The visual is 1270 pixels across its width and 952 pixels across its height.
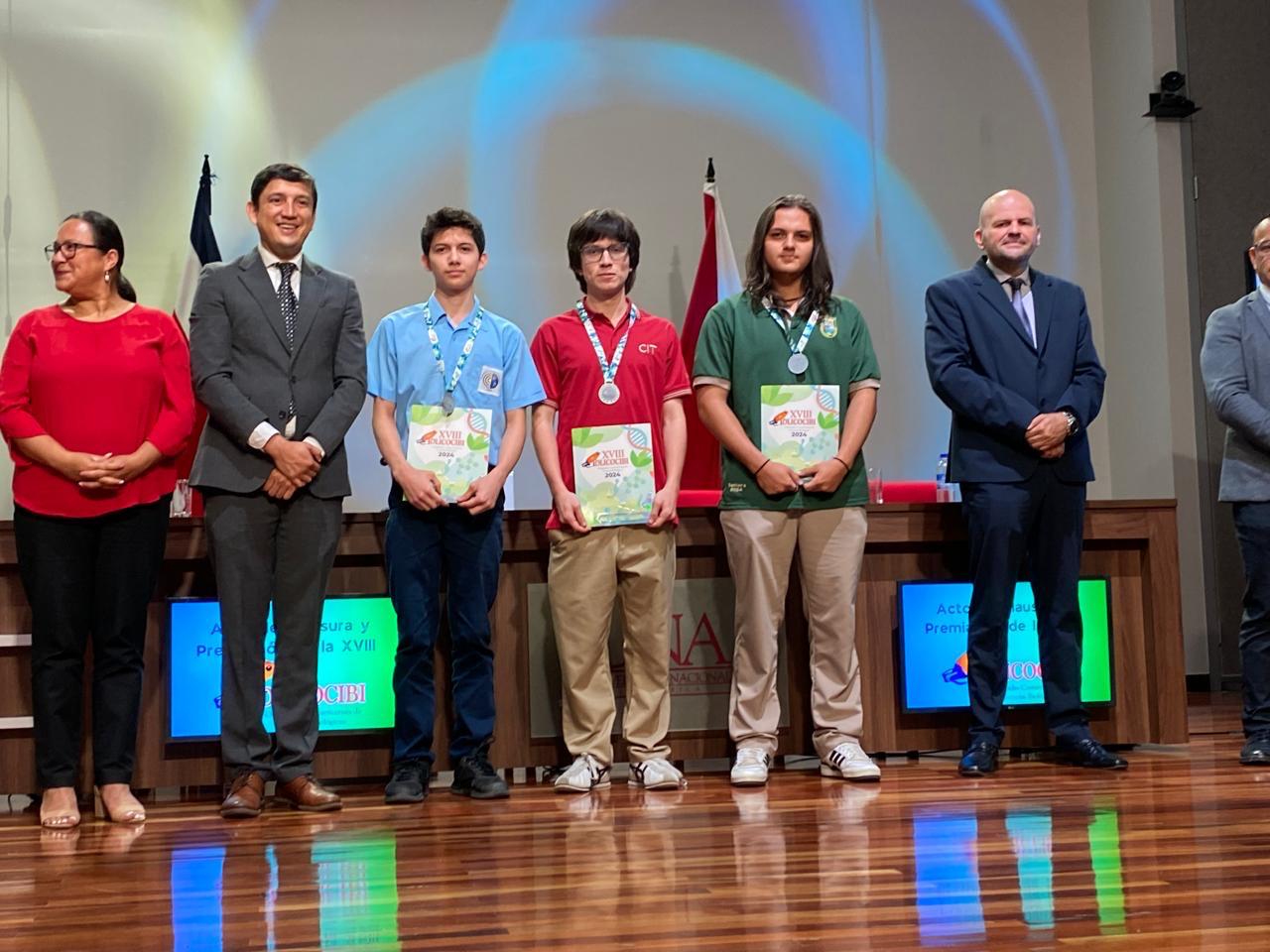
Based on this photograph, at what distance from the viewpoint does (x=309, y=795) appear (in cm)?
352

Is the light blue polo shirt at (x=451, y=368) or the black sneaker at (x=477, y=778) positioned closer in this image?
the black sneaker at (x=477, y=778)

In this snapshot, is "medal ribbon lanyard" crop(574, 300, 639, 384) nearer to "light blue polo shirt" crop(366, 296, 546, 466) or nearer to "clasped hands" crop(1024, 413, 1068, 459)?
"light blue polo shirt" crop(366, 296, 546, 466)

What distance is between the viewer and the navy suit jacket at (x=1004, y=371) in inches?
156

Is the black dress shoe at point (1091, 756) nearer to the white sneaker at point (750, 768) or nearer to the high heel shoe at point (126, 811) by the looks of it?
the white sneaker at point (750, 768)

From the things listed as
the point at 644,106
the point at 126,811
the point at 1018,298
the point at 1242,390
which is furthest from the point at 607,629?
the point at 644,106

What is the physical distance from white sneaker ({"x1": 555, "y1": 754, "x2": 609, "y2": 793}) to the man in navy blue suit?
1024 mm

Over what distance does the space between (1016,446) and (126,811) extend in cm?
260

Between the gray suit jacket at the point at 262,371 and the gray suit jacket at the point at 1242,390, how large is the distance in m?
2.60

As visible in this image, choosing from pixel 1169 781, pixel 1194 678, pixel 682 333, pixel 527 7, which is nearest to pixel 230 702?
pixel 1169 781

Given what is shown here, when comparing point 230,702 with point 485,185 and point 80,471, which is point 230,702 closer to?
point 80,471

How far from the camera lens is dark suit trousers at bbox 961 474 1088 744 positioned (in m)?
3.95

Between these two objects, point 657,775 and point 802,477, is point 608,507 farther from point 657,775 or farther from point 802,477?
point 657,775

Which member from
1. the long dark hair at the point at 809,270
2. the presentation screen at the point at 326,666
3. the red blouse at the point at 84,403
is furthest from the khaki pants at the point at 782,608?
the red blouse at the point at 84,403

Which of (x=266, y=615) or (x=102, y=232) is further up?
(x=102, y=232)
